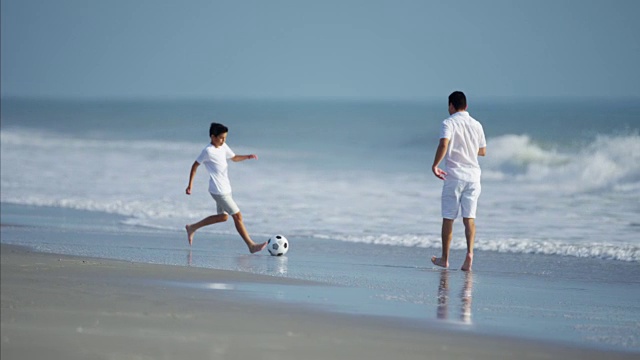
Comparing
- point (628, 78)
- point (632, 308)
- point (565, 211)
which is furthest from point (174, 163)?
point (628, 78)

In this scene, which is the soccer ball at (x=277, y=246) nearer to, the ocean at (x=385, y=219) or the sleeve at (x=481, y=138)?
the ocean at (x=385, y=219)

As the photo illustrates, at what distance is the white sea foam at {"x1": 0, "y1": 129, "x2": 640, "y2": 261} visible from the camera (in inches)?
467

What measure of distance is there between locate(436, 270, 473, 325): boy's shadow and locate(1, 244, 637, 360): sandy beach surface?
444mm

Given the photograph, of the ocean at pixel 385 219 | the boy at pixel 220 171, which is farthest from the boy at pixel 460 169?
the boy at pixel 220 171

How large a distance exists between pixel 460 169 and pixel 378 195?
7.83 m

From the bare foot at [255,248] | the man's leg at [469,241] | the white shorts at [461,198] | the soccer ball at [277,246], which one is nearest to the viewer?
the man's leg at [469,241]

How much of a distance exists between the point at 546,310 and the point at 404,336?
5.33 ft

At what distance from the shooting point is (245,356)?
513 centimetres

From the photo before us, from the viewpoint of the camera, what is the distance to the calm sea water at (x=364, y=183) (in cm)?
1222

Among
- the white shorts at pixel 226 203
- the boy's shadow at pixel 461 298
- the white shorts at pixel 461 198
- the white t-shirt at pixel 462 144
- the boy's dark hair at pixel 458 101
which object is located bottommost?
the boy's shadow at pixel 461 298

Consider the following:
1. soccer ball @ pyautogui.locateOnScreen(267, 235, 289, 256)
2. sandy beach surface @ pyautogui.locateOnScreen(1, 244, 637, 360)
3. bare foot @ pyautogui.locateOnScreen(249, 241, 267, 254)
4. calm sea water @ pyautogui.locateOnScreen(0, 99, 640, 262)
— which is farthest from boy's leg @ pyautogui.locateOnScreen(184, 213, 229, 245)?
sandy beach surface @ pyautogui.locateOnScreen(1, 244, 637, 360)

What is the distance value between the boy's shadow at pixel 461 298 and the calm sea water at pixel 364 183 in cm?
225

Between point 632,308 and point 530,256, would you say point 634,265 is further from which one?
point 632,308

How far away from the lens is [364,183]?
19.5 meters
